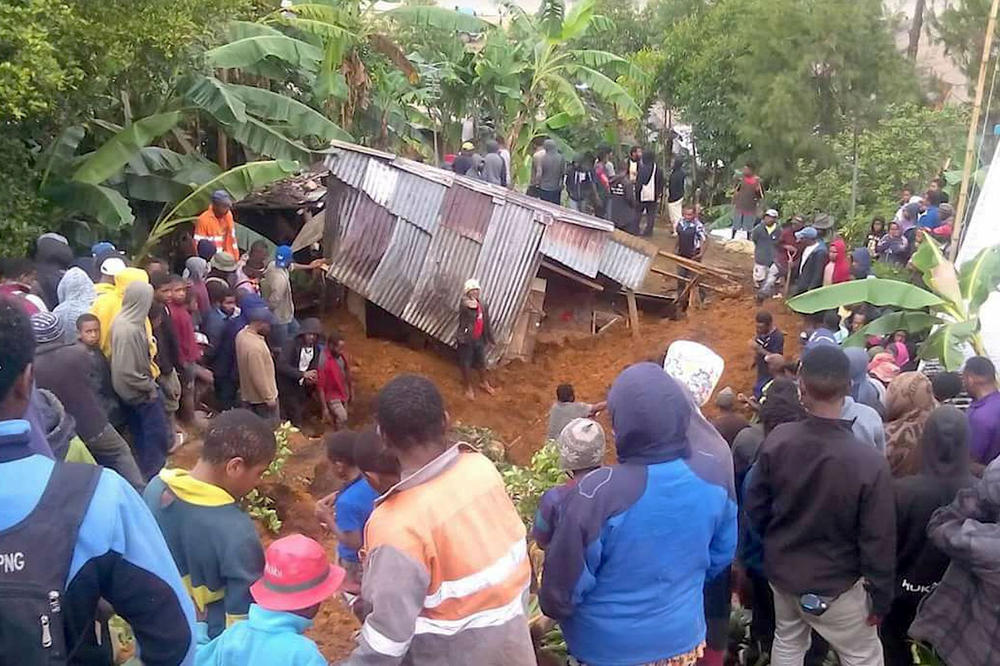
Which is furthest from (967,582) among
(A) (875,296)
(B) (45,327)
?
(A) (875,296)

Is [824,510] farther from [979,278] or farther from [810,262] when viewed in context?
[810,262]

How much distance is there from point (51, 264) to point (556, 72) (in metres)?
11.6

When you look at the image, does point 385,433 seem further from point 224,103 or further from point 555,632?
point 224,103

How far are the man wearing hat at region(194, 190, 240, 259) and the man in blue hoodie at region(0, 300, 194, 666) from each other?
788 cm

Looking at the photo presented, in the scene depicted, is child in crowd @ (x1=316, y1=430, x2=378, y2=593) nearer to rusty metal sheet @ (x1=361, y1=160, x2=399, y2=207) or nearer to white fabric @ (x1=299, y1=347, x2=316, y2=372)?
white fabric @ (x1=299, y1=347, x2=316, y2=372)

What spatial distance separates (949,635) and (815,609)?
19.9 inches

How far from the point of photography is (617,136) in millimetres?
20078

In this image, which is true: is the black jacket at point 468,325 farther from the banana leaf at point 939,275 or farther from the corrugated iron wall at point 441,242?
the banana leaf at point 939,275

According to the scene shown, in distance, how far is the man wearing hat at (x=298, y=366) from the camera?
376 inches

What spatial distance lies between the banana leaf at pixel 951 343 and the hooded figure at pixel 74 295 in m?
6.43

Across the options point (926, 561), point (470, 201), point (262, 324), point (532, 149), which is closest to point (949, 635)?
point (926, 561)

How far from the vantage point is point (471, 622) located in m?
2.92

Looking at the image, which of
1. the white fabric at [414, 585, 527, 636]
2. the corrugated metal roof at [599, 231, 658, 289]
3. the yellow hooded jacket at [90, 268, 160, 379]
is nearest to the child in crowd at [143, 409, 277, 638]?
the white fabric at [414, 585, 527, 636]

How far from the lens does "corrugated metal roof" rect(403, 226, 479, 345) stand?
12.2 meters
